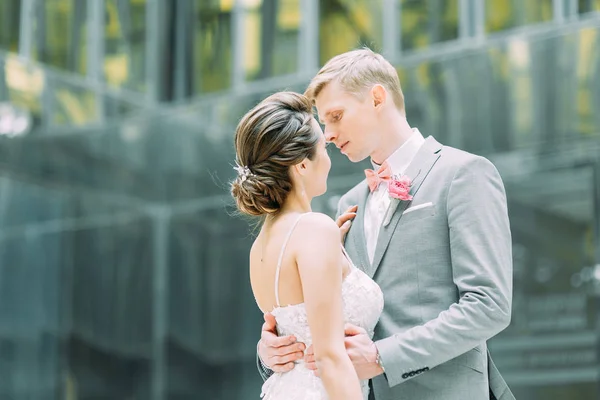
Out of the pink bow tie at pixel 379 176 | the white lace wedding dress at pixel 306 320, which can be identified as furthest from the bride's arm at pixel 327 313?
the pink bow tie at pixel 379 176

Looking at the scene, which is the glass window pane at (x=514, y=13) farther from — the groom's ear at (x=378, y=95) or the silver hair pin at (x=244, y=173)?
the silver hair pin at (x=244, y=173)

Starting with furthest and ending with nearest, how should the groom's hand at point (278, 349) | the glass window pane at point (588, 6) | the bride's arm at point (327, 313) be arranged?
the glass window pane at point (588, 6) → the groom's hand at point (278, 349) → the bride's arm at point (327, 313)

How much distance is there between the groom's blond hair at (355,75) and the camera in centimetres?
345

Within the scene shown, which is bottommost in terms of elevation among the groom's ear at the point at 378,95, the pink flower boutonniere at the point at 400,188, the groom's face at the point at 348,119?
the pink flower boutonniere at the point at 400,188

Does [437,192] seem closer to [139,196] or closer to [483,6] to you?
[483,6]

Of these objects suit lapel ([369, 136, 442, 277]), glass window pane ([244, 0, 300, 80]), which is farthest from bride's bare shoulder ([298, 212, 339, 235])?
glass window pane ([244, 0, 300, 80])

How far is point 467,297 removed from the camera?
3.05 metres

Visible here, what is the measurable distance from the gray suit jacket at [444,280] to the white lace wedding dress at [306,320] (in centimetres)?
9

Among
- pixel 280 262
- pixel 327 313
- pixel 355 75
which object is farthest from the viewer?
pixel 355 75

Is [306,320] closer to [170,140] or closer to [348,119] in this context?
[348,119]

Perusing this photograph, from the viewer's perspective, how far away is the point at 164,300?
1139 cm

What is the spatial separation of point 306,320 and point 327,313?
0.17m

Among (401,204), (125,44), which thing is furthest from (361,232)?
(125,44)

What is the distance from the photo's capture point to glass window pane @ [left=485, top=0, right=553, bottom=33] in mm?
9281
